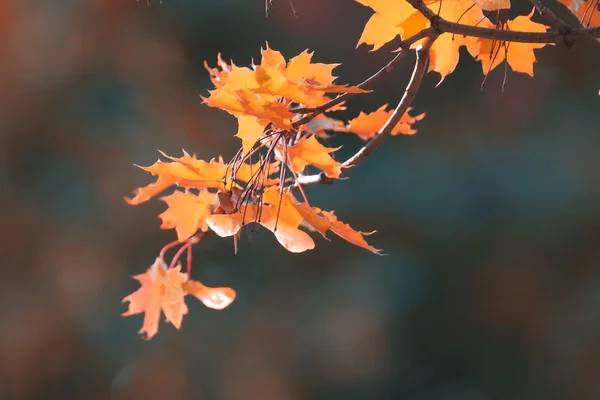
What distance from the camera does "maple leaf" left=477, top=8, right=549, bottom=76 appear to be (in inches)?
13.8

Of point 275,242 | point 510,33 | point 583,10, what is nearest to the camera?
point 510,33

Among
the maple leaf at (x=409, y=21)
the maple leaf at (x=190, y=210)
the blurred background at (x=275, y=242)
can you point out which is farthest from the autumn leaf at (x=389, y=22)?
the blurred background at (x=275, y=242)

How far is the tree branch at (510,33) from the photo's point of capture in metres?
0.26

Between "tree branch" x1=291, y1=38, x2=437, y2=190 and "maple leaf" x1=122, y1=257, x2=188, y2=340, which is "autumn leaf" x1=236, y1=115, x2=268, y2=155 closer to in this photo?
"tree branch" x1=291, y1=38, x2=437, y2=190

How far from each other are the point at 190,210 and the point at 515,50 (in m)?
0.22

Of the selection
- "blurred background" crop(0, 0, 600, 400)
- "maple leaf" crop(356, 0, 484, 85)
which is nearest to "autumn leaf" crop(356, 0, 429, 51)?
"maple leaf" crop(356, 0, 484, 85)

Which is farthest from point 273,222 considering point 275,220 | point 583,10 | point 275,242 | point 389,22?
point 275,242

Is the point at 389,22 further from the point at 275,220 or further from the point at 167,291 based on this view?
the point at 167,291

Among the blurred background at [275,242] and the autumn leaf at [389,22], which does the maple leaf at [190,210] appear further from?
the blurred background at [275,242]

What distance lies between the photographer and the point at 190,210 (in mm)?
412

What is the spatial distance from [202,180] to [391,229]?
3.08ft

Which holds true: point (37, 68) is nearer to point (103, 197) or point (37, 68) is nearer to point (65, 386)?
point (103, 197)

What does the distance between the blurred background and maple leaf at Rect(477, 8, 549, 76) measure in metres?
0.79

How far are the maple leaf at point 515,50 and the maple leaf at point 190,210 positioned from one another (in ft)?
0.60
